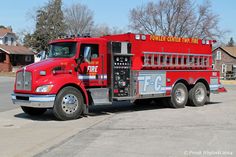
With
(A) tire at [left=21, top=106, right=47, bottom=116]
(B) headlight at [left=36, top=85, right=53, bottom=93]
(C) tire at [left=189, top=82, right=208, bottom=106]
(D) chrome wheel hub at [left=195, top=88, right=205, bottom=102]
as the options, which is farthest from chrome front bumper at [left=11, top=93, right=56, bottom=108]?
(D) chrome wheel hub at [left=195, top=88, right=205, bottom=102]

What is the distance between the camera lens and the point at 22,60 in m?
70.2

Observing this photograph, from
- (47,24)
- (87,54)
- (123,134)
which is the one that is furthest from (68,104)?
(47,24)

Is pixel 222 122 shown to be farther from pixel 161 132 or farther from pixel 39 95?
pixel 39 95

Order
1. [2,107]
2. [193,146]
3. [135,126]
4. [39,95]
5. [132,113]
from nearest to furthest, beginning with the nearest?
[193,146], [135,126], [39,95], [132,113], [2,107]

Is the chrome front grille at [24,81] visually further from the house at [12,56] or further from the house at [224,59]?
the house at [224,59]

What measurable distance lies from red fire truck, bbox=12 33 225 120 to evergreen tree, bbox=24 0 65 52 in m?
53.3

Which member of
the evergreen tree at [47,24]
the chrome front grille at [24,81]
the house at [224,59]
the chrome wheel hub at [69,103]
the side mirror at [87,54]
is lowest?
the chrome wheel hub at [69,103]

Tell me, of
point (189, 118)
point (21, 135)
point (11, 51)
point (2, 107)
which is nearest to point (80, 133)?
point (21, 135)

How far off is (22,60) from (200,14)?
1164 inches

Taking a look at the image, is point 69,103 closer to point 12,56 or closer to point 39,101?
point 39,101

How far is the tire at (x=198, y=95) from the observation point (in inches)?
671

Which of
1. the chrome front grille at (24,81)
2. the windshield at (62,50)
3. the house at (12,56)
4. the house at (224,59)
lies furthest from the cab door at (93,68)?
the house at (224,59)

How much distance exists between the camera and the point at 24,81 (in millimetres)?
13008

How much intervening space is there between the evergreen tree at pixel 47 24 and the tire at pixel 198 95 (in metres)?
53.2
